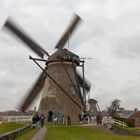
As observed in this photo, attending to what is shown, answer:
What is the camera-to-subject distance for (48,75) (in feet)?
159

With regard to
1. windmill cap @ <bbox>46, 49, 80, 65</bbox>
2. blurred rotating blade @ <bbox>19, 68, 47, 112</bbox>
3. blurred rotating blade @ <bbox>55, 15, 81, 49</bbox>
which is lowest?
blurred rotating blade @ <bbox>19, 68, 47, 112</bbox>

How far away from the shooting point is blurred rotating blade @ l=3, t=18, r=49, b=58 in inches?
1853

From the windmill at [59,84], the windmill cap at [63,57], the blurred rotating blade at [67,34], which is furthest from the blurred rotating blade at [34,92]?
the blurred rotating blade at [67,34]

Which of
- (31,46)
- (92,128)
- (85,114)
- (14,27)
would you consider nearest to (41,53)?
(31,46)

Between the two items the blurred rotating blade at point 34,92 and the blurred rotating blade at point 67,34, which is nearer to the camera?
the blurred rotating blade at point 34,92

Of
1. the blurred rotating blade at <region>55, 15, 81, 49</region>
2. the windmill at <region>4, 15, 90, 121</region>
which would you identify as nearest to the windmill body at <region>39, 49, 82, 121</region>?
the windmill at <region>4, 15, 90, 121</region>

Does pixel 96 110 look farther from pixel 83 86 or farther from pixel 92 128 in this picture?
pixel 92 128

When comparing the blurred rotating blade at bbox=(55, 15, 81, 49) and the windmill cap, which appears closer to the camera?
the windmill cap

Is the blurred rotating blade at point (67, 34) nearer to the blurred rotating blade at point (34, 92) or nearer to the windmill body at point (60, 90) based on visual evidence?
the windmill body at point (60, 90)

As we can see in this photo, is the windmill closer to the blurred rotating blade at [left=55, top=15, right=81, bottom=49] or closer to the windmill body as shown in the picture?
the windmill body

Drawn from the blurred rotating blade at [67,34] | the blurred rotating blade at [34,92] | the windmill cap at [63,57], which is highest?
the blurred rotating blade at [67,34]

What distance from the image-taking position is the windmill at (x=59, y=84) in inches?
1892

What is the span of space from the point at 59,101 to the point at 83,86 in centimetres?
421

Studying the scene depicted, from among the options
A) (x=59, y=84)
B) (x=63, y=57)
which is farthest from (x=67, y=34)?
(x=59, y=84)
